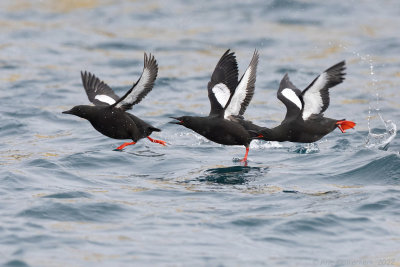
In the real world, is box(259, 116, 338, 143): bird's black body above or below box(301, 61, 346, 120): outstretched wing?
below

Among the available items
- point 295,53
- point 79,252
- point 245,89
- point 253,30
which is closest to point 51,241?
point 79,252

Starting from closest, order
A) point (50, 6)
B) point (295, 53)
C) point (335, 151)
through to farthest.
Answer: point (335, 151), point (295, 53), point (50, 6)

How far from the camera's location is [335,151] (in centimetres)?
1082

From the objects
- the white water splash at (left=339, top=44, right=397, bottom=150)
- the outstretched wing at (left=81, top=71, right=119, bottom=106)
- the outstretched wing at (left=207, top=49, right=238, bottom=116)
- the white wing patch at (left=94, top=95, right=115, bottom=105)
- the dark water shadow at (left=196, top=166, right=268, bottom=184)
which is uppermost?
the outstretched wing at (left=207, top=49, right=238, bottom=116)

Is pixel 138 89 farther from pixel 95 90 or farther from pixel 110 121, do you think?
pixel 95 90

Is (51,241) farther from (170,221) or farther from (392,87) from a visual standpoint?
(392,87)

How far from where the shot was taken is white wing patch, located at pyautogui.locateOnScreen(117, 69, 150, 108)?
375 inches

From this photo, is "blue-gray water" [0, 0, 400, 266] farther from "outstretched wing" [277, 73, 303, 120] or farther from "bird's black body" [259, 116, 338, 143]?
"outstretched wing" [277, 73, 303, 120]

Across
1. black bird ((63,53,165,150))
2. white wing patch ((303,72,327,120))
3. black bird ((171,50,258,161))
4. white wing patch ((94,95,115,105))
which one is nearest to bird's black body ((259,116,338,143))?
white wing patch ((303,72,327,120))

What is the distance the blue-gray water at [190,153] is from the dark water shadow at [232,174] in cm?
3

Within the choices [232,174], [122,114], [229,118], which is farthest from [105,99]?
[232,174]

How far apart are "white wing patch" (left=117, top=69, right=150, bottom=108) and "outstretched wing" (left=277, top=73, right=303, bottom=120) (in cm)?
214

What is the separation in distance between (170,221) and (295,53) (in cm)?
1036

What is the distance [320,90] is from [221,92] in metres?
1.67
